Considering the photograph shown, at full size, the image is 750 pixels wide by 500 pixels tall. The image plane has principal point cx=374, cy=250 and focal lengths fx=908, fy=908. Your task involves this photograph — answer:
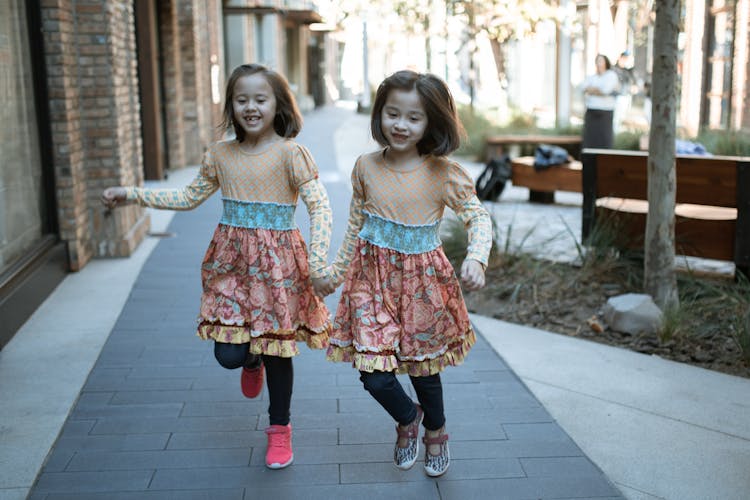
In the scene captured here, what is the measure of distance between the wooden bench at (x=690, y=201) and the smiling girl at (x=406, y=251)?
358 cm

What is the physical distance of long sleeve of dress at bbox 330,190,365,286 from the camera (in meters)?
3.46

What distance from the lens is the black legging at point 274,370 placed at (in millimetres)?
3525

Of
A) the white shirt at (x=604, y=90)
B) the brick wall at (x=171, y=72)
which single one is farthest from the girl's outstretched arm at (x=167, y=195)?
the brick wall at (x=171, y=72)

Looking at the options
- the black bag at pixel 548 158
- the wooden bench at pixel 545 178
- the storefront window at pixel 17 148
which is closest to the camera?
the storefront window at pixel 17 148

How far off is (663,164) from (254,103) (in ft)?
10.4

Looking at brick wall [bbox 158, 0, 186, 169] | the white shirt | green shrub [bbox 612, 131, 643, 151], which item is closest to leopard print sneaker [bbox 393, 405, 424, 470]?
the white shirt

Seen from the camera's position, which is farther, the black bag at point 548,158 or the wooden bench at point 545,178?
the black bag at point 548,158

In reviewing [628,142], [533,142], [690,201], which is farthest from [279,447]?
[533,142]

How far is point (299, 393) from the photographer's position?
4.53 metres

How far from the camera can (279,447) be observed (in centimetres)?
364

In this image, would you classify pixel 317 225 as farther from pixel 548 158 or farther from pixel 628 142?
pixel 628 142

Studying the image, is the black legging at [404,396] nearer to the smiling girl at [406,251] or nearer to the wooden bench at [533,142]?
the smiling girl at [406,251]

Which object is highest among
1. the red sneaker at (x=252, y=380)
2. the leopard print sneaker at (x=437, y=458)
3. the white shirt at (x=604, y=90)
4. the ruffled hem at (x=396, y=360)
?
the white shirt at (x=604, y=90)

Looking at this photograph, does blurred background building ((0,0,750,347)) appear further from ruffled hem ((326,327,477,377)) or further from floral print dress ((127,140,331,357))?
ruffled hem ((326,327,477,377))
